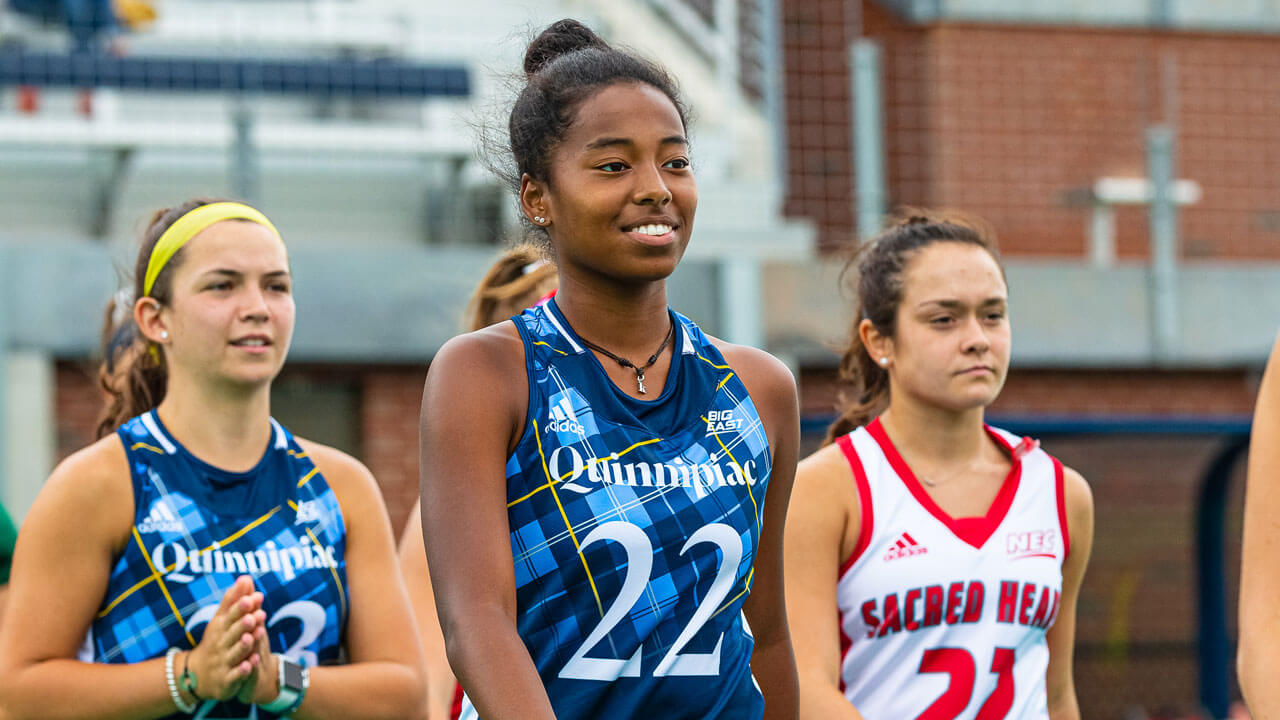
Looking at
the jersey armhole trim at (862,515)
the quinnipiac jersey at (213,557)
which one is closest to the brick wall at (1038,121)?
the jersey armhole trim at (862,515)

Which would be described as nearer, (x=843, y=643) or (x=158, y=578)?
(x=158, y=578)

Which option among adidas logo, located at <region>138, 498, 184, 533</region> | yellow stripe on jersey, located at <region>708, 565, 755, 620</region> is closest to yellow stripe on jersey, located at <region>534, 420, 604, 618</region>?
yellow stripe on jersey, located at <region>708, 565, 755, 620</region>

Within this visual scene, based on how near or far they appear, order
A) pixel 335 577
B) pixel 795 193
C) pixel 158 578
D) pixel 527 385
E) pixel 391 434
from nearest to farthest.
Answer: pixel 527 385
pixel 158 578
pixel 335 577
pixel 391 434
pixel 795 193

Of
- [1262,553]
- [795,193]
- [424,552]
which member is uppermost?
[795,193]

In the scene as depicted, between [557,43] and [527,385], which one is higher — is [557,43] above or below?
above

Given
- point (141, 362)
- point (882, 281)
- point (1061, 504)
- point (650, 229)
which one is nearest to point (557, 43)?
point (650, 229)

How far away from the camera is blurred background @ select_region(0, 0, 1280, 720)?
8.56 meters

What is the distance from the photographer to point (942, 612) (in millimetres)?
3621

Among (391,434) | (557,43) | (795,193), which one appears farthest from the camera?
(795,193)

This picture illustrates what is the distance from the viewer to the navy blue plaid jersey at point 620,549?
2.41 meters

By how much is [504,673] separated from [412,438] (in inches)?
265

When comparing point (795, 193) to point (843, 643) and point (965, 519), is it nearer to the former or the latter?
point (965, 519)

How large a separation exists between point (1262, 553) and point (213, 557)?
2.06 m

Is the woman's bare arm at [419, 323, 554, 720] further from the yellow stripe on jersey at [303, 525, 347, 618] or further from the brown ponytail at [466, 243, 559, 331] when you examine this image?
the brown ponytail at [466, 243, 559, 331]
